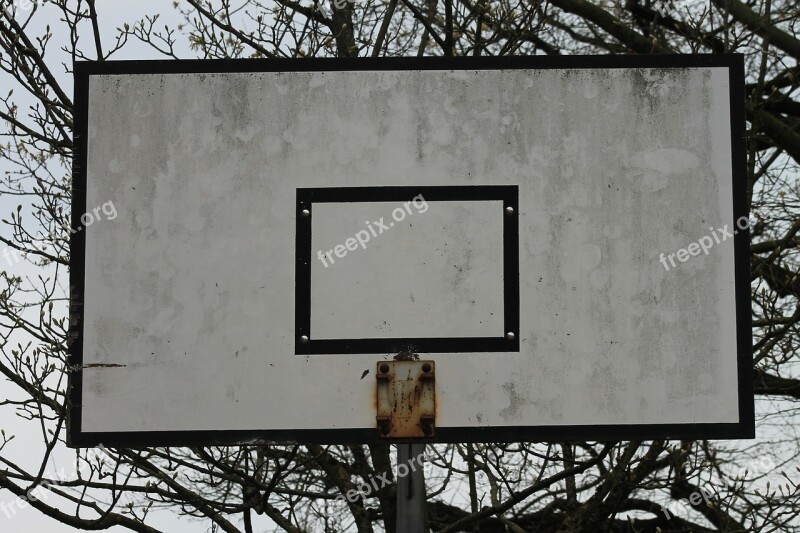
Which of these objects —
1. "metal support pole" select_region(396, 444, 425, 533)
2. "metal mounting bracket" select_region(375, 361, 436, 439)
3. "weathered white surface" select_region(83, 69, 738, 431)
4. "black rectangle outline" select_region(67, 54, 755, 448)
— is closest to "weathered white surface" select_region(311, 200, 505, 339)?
"weathered white surface" select_region(83, 69, 738, 431)

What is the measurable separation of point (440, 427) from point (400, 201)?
2.54 feet

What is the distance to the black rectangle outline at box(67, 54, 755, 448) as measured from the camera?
3.81 meters

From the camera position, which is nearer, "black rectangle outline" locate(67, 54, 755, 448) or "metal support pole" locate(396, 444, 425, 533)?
"black rectangle outline" locate(67, 54, 755, 448)

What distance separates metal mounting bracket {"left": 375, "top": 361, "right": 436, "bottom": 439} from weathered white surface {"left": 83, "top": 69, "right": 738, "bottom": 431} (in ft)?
0.14

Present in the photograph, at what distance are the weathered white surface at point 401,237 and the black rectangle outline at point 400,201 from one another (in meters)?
0.03

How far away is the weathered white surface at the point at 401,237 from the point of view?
3.85m

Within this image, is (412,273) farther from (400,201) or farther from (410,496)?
(410,496)

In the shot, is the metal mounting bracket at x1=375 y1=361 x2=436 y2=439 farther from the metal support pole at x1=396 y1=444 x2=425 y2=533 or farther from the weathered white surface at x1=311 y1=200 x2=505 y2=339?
the metal support pole at x1=396 y1=444 x2=425 y2=533

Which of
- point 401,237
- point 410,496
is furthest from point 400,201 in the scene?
point 410,496

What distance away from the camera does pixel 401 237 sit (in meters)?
3.95

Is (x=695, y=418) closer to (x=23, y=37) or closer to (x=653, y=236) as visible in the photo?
(x=653, y=236)

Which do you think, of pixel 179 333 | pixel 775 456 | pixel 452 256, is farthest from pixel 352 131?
pixel 775 456

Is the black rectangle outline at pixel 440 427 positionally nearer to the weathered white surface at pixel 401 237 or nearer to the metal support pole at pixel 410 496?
the weathered white surface at pixel 401 237

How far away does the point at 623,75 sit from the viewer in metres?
4.07
